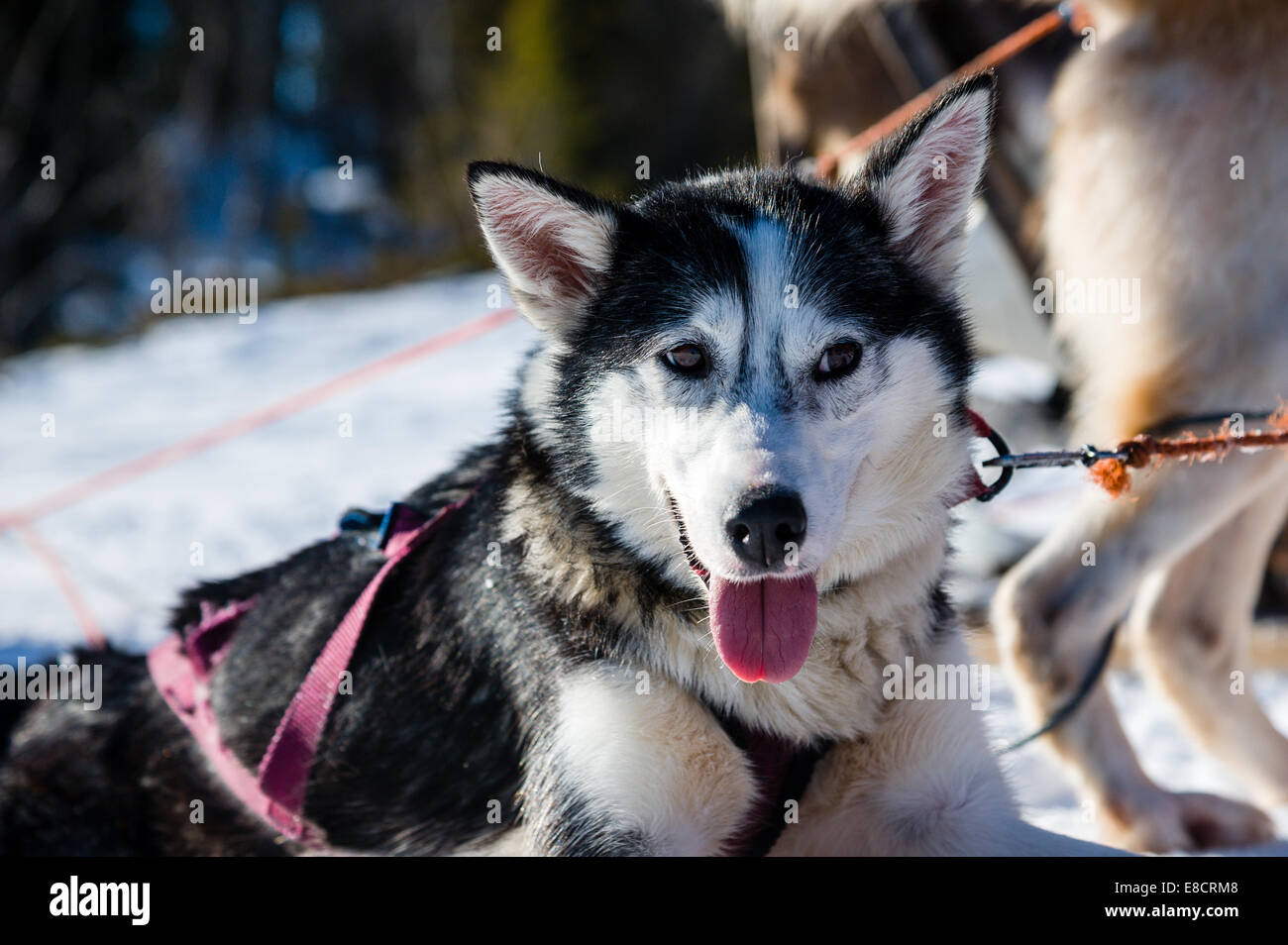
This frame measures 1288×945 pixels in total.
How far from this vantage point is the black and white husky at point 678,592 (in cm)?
182

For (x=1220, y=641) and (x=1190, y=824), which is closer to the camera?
(x=1190, y=824)

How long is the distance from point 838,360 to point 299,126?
2522 centimetres

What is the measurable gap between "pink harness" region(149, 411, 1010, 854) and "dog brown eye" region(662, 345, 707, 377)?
503 millimetres

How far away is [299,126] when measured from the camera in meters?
24.9

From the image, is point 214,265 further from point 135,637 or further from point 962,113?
point 962,113

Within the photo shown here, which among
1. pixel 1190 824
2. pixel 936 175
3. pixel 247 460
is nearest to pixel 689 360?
pixel 936 175

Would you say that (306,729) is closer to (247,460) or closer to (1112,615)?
(1112,615)

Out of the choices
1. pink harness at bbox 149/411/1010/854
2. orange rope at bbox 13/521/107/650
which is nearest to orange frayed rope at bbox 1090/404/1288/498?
pink harness at bbox 149/411/1010/854

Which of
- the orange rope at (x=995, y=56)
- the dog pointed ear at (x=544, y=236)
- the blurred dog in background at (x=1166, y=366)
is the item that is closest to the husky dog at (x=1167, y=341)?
the blurred dog in background at (x=1166, y=366)

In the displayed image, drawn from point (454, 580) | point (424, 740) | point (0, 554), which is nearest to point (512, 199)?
point (454, 580)

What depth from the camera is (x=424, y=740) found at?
6.61ft

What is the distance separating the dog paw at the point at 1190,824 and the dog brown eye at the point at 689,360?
141cm

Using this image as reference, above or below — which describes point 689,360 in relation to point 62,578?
above

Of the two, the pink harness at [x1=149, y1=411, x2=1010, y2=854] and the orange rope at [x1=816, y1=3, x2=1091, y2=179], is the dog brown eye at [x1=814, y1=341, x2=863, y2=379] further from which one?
the orange rope at [x1=816, y1=3, x2=1091, y2=179]
